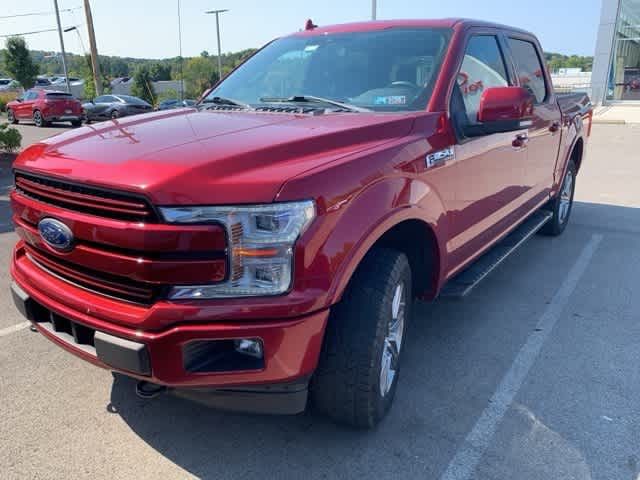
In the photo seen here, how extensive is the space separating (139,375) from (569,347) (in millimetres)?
2702

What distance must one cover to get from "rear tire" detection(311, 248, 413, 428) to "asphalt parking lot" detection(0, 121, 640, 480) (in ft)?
0.75

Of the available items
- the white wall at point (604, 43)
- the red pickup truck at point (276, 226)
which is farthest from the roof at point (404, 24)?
the white wall at point (604, 43)

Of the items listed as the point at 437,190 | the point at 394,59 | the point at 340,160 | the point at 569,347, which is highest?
the point at 394,59

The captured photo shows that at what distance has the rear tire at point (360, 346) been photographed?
7.55 feet

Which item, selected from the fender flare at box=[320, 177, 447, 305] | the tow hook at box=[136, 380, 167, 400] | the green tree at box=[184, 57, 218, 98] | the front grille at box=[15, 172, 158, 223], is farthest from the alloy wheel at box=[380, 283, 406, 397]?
the green tree at box=[184, 57, 218, 98]

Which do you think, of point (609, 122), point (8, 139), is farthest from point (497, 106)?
point (609, 122)

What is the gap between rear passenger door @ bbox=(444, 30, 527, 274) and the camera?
10.0 ft

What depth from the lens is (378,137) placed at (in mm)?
2564

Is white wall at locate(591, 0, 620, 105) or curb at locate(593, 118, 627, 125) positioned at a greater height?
white wall at locate(591, 0, 620, 105)

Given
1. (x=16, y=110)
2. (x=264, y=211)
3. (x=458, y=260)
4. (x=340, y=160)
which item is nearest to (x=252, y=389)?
(x=264, y=211)

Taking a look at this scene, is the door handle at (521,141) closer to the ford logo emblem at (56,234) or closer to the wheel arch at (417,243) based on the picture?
the wheel arch at (417,243)

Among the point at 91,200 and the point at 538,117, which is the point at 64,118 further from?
the point at 91,200

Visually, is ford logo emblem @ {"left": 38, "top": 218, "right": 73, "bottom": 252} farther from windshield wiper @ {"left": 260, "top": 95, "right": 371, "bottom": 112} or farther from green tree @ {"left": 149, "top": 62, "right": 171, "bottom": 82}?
green tree @ {"left": 149, "top": 62, "right": 171, "bottom": 82}

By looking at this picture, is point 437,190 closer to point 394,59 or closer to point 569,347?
point 394,59
